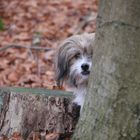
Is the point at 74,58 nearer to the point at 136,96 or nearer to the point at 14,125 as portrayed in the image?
the point at 14,125

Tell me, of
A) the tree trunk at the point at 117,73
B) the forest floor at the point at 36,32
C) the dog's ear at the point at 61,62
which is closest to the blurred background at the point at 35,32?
the forest floor at the point at 36,32

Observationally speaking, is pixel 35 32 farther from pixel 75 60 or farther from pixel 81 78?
pixel 81 78

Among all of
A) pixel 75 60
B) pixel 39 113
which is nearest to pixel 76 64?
pixel 75 60

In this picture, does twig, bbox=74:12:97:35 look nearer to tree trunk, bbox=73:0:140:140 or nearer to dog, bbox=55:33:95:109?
dog, bbox=55:33:95:109

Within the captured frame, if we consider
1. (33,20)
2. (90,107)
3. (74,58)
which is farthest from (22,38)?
(90,107)

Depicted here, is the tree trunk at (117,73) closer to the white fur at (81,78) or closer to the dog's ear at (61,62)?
the white fur at (81,78)

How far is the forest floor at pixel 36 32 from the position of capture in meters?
8.40

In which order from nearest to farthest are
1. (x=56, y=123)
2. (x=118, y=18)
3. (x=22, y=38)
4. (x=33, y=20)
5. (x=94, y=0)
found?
(x=118, y=18)
(x=56, y=123)
(x=22, y=38)
(x=33, y=20)
(x=94, y=0)

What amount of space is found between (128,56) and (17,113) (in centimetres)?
166

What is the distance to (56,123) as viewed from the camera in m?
5.20

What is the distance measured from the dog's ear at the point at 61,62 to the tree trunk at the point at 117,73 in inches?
52.0

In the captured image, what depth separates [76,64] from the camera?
538 centimetres

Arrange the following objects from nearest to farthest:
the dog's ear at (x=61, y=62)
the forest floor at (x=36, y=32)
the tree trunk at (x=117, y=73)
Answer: the tree trunk at (x=117, y=73), the dog's ear at (x=61, y=62), the forest floor at (x=36, y=32)

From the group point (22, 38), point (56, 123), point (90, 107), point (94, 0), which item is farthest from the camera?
point (94, 0)
